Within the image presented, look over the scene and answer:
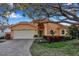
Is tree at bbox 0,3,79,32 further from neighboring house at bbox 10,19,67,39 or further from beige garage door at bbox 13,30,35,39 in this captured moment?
beige garage door at bbox 13,30,35,39

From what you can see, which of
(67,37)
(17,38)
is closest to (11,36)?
(17,38)

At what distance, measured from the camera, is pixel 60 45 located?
10.5m

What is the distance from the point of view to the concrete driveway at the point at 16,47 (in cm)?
1045

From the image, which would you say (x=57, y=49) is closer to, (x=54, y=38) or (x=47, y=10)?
(x=54, y=38)

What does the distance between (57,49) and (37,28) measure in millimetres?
400

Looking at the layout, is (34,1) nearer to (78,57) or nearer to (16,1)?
(16,1)

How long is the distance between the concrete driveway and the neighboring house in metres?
0.08

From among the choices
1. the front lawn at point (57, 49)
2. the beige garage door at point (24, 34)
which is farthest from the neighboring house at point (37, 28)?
the front lawn at point (57, 49)

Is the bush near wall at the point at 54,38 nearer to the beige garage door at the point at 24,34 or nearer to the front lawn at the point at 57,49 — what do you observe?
the front lawn at the point at 57,49

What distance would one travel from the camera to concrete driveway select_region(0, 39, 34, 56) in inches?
412

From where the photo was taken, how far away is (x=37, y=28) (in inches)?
A: 413

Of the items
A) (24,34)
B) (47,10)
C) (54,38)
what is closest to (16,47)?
(24,34)

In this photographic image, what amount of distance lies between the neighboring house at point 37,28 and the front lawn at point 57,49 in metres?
0.15

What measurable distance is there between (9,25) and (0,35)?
0.19 m
